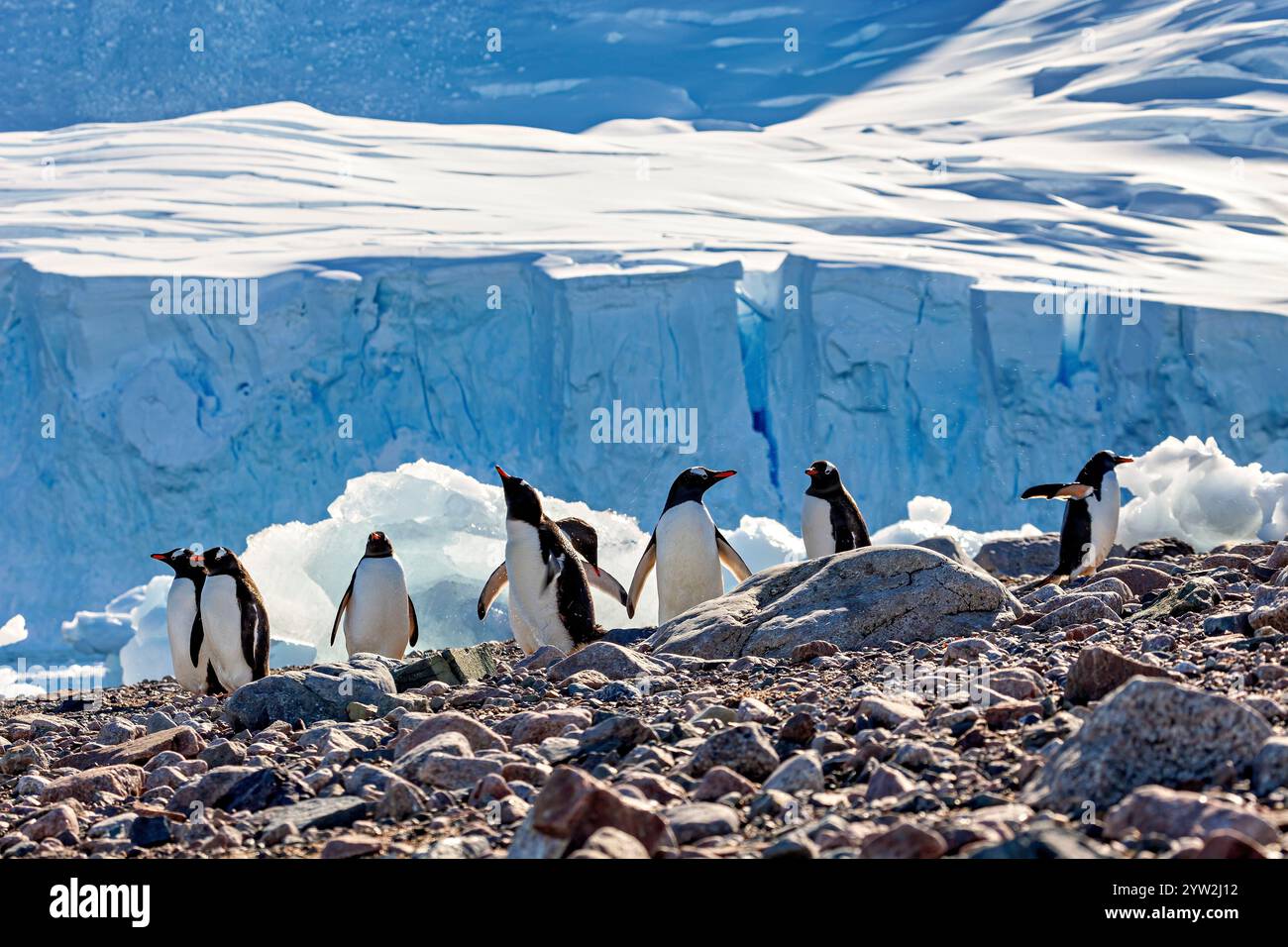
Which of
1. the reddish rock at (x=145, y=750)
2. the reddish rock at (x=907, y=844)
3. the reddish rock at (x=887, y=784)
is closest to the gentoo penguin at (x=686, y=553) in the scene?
the reddish rock at (x=145, y=750)

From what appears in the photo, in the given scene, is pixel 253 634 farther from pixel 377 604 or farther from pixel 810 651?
pixel 810 651

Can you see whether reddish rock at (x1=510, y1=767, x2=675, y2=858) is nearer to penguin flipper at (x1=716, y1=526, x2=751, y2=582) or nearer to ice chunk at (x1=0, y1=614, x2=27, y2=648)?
penguin flipper at (x1=716, y1=526, x2=751, y2=582)

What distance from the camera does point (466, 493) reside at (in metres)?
10.6

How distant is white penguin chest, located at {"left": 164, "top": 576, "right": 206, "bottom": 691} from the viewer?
722 cm

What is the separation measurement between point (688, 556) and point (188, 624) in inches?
100

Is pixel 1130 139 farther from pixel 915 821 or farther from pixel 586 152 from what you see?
pixel 915 821

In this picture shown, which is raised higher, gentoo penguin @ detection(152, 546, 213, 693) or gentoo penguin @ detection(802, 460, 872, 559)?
gentoo penguin @ detection(802, 460, 872, 559)

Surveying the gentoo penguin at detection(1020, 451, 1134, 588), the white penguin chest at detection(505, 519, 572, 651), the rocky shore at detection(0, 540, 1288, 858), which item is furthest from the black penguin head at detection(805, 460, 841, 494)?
the rocky shore at detection(0, 540, 1288, 858)

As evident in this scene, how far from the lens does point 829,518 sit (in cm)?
831

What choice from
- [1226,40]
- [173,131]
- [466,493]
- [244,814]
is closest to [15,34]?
[173,131]

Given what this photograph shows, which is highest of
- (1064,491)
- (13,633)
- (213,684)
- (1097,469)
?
(1097,469)

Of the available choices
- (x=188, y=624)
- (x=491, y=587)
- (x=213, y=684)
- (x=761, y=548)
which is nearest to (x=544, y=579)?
(x=491, y=587)

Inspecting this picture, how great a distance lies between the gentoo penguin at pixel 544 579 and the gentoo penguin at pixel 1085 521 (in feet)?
8.29

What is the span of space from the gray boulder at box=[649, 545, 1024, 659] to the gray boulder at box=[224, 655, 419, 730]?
106 centimetres
